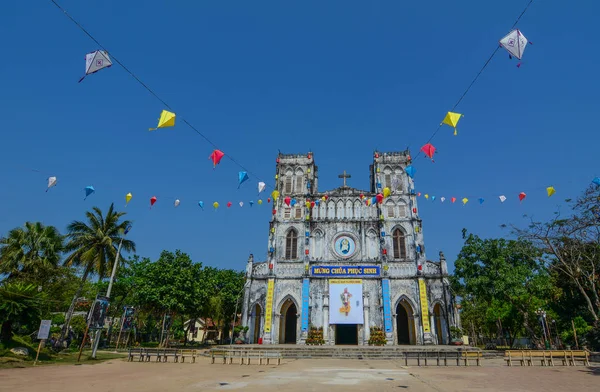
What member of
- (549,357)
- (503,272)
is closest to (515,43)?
(549,357)

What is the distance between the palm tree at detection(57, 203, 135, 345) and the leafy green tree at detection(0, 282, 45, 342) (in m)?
9.11

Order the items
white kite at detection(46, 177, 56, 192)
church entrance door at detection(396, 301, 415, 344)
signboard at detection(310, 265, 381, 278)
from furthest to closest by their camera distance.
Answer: signboard at detection(310, 265, 381, 278) < church entrance door at detection(396, 301, 415, 344) < white kite at detection(46, 177, 56, 192)

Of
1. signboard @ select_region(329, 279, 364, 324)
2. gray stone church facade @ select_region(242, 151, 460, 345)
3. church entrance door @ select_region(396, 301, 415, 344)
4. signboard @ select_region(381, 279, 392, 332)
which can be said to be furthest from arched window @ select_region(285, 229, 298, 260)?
church entrance door @ select_region(396, 301, 415, 344)

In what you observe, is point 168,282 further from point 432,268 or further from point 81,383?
point 432,268

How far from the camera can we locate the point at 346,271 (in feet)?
100.0

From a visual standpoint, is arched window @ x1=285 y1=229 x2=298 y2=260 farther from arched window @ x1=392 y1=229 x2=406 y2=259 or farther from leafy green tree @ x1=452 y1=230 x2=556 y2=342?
leafy green tree @ x1=452 y1=230 x2=556 y2=342

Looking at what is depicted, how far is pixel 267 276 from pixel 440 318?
50.8ft

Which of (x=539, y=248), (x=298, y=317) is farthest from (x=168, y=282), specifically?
(x=539, y=248)

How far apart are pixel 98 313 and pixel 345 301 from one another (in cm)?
1874

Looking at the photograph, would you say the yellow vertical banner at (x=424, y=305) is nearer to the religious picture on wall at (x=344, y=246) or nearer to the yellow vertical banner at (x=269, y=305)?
the religious picture on wall at (x=344, y=246)

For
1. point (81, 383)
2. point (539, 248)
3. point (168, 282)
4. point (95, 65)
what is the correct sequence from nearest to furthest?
point (95, 65), point (81, 383), point (539, 248), point (168, 282)

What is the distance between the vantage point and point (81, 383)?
32.0ft

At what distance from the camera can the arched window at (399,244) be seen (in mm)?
31109

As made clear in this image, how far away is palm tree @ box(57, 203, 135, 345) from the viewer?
88.3ft
